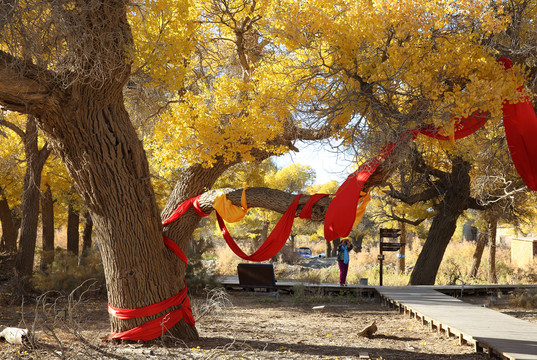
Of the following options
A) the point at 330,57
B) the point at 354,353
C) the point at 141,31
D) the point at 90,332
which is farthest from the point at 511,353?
the point at 141,31

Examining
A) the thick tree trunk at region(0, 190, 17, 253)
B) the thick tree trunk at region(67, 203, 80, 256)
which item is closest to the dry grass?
the thick tree trunk at region(67, 203, 80, 256)

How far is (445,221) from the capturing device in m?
13.5

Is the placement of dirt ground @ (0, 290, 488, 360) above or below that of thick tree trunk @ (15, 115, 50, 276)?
below

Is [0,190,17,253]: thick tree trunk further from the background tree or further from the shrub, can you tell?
the shrub

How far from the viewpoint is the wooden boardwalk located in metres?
6.23

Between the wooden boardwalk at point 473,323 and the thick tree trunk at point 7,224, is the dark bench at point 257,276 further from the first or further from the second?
the thick tree trunk at point 7,224

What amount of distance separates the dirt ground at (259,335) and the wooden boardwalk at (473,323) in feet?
0.62

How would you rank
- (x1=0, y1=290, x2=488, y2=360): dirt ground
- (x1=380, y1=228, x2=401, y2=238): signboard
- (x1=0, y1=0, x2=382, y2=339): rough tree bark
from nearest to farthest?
(x1=0, y1=0, x2=382, y2=339): rough tree bark, (x1=0, y1=290, x2=488, y2=360): dirt ground, (x1=380, y1=228, x2=401, y2=238): signboard

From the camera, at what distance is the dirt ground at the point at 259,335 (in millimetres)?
5594

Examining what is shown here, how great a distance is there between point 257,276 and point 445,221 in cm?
533

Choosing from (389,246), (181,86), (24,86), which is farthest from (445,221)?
(24,86)

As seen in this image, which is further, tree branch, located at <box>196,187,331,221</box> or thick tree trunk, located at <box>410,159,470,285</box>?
thick tree trunk, located at <box>410,159,470,285</box>

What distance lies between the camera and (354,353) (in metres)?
6.58

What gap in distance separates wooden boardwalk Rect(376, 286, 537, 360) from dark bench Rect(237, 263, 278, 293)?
300 cm
